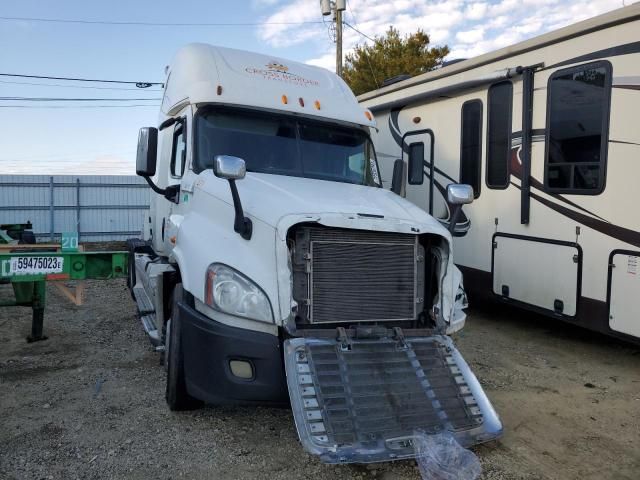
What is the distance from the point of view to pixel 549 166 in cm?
600

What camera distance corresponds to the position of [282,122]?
5.02 meters

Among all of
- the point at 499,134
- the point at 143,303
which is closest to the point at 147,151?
the point at 143,303

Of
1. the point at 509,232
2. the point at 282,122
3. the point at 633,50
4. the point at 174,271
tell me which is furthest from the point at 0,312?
the point at 633,50

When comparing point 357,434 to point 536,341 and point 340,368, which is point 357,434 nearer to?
point 340,368

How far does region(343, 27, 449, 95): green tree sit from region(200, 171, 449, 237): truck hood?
63.2 feet

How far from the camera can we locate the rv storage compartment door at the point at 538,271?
5688mm

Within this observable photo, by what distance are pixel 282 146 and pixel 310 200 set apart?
1.19 metres

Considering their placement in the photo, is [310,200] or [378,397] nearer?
[378,397]

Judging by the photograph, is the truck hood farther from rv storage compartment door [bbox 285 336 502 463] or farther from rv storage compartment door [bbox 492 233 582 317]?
rv storage compartment door [bbox 492 233 582 317]

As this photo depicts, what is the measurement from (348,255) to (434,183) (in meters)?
4.41

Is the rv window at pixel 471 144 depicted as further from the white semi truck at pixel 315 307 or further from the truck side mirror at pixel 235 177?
the truck side mirror at pixel 235 177

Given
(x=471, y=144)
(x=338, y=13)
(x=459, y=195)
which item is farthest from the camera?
(x=338, y=13)

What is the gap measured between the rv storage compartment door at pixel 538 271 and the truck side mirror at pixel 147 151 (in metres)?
4.06

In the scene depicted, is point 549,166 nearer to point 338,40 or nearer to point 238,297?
point 238,297
